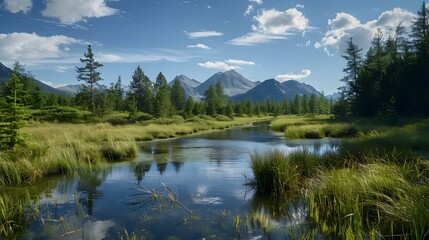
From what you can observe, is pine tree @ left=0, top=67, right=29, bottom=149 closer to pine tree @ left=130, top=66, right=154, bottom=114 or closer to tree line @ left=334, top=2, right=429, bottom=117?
tree line @ left=334, top=2, right=429, bottom=117

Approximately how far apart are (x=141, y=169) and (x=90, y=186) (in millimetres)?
3368

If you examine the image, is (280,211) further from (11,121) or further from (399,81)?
(399,81)

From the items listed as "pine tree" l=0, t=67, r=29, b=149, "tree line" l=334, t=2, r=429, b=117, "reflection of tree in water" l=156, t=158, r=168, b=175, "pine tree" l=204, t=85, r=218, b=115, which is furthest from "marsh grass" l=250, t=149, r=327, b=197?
"pine tree" l=204, t=85, r=218, b=115

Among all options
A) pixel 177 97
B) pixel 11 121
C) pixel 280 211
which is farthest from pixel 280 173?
pixel 177 97

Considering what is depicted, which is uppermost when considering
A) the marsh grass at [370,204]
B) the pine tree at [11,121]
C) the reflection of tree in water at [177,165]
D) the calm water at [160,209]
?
the pine tree at [11,121]

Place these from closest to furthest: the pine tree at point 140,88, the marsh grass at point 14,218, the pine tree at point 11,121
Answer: the marsh grass at point 14,218 < the pine tree at point 11,121 < the pine tree at point 140,88

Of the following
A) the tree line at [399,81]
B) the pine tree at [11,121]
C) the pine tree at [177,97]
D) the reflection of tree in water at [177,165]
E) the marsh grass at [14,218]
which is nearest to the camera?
the marsh grass at [14,218]

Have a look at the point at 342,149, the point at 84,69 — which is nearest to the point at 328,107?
the point at 84,69

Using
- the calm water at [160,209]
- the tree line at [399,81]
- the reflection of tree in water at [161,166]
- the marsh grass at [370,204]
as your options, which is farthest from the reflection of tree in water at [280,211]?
the tree line at [399,81]

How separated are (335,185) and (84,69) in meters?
66.7

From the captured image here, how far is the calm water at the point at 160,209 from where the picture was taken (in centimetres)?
674

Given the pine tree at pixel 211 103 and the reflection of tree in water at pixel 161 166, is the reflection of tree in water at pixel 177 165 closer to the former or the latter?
the reflection of tree in water at pixel 161 166

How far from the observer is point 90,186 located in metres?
10.9

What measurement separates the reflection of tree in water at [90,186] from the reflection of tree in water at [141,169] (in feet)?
4.04
